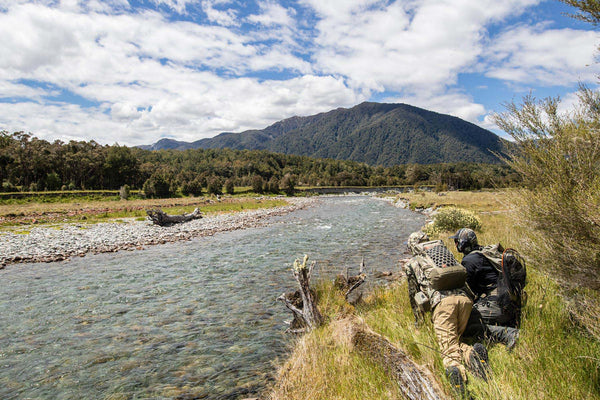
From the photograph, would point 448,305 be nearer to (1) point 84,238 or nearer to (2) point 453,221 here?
(2) point 453,221

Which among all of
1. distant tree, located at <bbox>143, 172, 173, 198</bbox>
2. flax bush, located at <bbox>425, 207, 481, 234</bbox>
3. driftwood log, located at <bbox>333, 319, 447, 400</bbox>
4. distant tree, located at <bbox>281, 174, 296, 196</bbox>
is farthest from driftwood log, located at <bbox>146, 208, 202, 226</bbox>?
distant tree, located at <bbox>281, 174, 296, 196</bbox>

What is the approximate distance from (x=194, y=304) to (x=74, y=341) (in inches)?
123

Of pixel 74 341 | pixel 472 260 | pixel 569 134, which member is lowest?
pixel 74 341

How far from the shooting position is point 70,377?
231 inches

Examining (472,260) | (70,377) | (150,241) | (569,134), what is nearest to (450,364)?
(472,260)

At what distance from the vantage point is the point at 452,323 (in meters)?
4.38

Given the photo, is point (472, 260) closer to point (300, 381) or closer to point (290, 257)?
point (300, 381)

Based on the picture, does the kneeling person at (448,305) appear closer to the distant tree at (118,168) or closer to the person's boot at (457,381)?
the person's boot at (457,381)

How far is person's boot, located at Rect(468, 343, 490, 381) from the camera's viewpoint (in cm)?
373

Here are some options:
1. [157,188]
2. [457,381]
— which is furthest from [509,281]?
[157,188]

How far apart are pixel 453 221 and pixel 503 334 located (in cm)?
1593

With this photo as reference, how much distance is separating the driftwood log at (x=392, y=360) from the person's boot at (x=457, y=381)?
219 mm

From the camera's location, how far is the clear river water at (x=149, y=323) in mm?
5684

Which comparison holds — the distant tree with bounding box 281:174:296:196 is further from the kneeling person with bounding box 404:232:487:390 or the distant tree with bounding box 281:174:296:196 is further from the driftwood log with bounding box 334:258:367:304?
the kneeling person with bounding box 404:232:487:390
